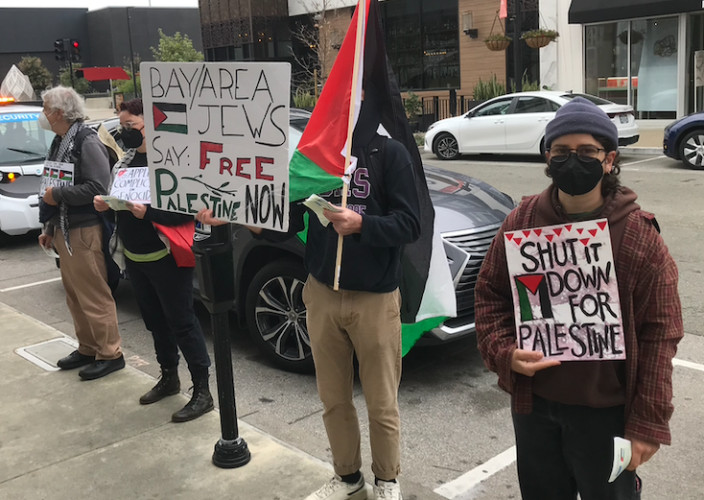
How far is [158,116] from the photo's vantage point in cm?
362

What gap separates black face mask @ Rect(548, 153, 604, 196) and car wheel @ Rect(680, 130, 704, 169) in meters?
12.1

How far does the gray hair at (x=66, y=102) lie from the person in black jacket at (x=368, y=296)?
8.13 feet

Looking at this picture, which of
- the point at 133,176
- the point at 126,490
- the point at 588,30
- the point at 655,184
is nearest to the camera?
the point at 126,490

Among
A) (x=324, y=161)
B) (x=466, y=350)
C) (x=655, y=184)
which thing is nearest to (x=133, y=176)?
(x=324, y=161)

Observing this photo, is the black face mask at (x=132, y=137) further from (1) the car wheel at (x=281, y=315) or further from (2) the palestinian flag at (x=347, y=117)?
(2) the palestinian flag at (x=347, y=117)

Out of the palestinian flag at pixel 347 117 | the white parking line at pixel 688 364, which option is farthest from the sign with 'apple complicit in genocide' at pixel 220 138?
the white parking line at pixel 688 364

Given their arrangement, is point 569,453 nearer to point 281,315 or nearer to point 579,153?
point 579,153

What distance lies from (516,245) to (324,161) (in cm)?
108

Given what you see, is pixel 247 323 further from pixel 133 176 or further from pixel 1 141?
pixel 1 141

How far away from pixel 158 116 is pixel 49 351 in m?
2.91

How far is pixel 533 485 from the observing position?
243 cm

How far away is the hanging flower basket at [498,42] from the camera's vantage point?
70.9 ft

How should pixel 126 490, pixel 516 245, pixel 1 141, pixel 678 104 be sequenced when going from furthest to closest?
1. pixel 678 104
2. pixel 1 141
3. pixel 126 490
4. pixel 516 245

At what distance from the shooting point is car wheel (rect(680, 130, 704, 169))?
13.0m
